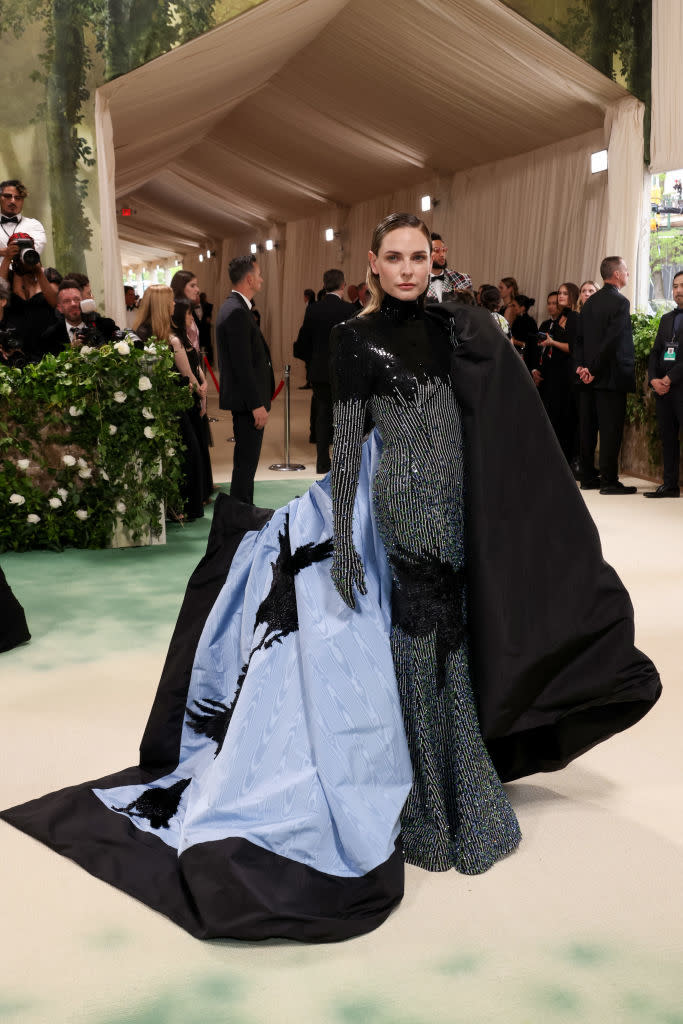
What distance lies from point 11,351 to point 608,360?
446 centimetres

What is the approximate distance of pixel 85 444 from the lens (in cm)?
634

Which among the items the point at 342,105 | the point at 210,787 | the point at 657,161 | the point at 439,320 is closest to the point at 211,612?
the point at 210,787

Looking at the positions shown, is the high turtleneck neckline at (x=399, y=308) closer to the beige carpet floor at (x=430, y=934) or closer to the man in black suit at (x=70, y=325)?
the beige carpet floor at (x=430, y=934)

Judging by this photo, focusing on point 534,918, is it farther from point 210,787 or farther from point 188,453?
point 188,453

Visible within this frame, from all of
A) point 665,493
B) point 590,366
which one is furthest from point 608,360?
point 665,493

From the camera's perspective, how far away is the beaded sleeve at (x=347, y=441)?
2631 millimetres

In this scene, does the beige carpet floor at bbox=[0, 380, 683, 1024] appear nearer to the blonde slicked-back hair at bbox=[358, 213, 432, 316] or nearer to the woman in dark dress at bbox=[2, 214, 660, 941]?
the woman in dark dress at bbox=[2, 214, 660, 941]

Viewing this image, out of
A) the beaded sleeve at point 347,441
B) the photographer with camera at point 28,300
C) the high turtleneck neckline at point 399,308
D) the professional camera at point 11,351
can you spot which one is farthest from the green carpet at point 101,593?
the high turtleneck neckline at point 399,308

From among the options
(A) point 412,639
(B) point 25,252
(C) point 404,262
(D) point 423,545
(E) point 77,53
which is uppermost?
(E) point 77,53

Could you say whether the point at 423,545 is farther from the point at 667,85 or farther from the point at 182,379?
the point at 667,85

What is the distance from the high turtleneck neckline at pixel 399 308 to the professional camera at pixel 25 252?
4.39 metres

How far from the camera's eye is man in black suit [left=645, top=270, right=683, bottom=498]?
7.88 m

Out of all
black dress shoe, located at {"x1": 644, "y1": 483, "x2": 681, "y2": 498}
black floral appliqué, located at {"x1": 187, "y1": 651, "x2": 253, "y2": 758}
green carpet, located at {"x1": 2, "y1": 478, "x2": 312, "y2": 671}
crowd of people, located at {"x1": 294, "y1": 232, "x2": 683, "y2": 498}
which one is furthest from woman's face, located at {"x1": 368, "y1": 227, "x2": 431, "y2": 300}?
black dress shoe, located at {"x1": 644, "y1": 483, "x2": 681, "y2": 498}

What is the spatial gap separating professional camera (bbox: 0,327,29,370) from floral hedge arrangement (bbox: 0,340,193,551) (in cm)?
15
